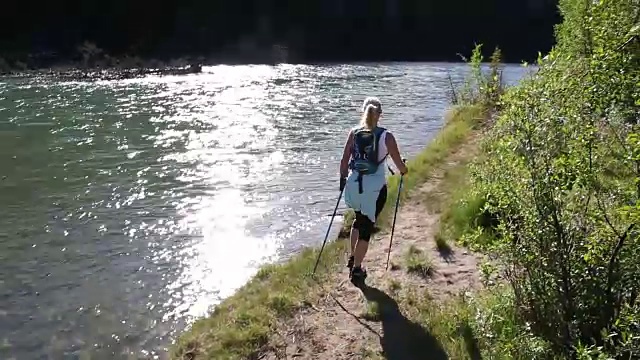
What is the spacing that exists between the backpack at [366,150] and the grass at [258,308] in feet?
4.95

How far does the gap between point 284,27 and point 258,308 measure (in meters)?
53.0

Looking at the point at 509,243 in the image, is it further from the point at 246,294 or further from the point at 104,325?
the point at 104,325

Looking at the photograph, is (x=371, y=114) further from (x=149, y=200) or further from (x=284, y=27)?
(x=284, y=27)

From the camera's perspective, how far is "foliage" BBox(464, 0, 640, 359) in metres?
4.41

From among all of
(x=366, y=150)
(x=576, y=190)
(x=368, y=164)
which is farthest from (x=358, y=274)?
(x=576, y=190)

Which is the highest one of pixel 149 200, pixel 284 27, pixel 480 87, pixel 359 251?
pixel 284 27

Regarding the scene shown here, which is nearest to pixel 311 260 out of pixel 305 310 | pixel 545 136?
pixel 305 310

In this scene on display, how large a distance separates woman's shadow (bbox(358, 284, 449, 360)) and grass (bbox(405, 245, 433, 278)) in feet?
2.81

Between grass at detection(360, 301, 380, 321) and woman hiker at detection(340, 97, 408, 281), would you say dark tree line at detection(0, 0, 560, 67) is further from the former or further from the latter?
grass at detection(360, 301, 380, 321)

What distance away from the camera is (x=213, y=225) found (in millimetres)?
11391

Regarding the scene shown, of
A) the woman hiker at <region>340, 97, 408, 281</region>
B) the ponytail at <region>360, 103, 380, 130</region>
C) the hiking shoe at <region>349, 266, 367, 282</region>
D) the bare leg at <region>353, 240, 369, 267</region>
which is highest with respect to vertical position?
the ponytail at <region>360, 103, 380, 130</region>

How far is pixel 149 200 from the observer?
12836mm

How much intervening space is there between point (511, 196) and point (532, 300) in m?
0.87

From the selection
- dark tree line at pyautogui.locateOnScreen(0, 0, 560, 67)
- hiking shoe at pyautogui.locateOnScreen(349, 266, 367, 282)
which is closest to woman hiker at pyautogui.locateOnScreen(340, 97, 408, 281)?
hiking shoe at pyautogui.locateOnScreen(349, 266, 367, 282)
